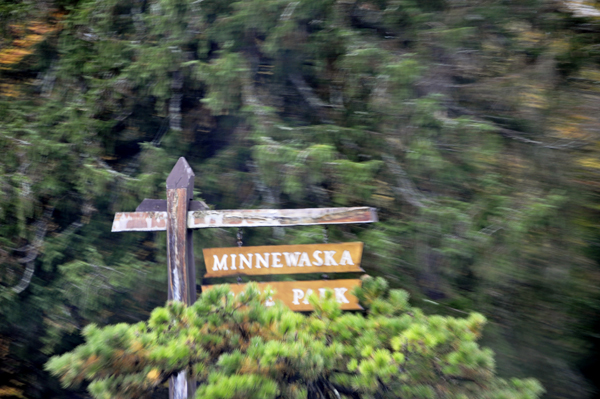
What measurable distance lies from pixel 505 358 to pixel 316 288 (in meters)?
2.05

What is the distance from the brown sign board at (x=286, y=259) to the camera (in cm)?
251

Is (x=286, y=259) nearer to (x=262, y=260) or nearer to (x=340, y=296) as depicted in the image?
(x=262, y=260)

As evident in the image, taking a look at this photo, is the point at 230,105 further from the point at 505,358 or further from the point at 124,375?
the point at 505,358

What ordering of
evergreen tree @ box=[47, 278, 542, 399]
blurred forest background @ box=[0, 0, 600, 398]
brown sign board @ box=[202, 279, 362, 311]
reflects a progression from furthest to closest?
blurred forest background @ box=[0, 0, 600, 398]
brown sign board @ box=[202, 279, 362, 311]
evergreen tree @ box=[47, 278, 542, 399]

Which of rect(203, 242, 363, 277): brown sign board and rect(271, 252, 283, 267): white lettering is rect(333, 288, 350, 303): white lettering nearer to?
rect(203, 242, 363, 277): brown sign board

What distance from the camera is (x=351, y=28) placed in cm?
407

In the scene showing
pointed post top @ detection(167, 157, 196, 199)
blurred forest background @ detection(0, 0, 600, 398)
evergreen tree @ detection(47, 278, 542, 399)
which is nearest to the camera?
evergreen tree @ detection(47, 278, 542, 399)

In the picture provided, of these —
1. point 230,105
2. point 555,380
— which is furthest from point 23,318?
point 555,380

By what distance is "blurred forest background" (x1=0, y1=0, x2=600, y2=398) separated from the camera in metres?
3.51

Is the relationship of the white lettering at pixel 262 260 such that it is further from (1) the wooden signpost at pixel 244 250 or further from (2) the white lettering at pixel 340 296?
(2) the white lettering at pixel 340 296

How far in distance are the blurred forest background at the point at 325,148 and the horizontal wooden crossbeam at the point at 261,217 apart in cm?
111

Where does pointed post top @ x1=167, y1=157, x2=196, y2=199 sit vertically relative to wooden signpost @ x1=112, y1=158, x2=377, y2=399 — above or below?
above

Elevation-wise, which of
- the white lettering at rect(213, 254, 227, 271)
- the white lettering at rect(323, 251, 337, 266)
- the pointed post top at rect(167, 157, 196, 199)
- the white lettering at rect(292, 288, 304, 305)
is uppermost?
the pointed post top at rect(167, 157, 196, 199)

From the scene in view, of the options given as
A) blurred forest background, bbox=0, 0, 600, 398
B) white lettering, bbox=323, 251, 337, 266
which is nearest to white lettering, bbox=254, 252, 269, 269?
white lettering, bbox=323, 251, 337, 266
